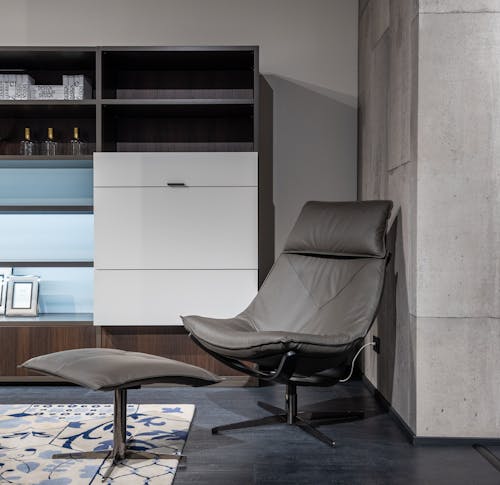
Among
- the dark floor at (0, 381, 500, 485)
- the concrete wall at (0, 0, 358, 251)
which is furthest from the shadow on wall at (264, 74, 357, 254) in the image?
the dark floor at (0, 381, 500, 485)

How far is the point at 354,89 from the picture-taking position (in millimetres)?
4223

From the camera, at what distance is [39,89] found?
12.5ft

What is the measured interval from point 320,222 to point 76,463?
1576mm

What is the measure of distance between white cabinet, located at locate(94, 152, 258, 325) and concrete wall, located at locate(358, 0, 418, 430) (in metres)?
0.73

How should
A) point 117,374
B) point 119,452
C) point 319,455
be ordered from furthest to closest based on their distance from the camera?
point 319,455
point 119,452
point 117,374

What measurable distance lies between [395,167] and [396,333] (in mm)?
779

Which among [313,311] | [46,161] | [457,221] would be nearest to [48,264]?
[46,161]

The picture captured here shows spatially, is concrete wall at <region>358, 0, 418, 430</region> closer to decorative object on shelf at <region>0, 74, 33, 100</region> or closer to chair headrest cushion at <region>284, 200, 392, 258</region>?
chair headrest cushion at <region>284, 200, 392, 258</region>

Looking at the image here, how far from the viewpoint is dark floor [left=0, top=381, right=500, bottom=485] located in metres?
2.29

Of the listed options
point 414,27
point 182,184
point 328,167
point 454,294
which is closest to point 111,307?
point 182,184

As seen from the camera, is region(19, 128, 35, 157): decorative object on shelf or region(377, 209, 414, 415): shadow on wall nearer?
region(377, 209, 414, 415): shadow on wall

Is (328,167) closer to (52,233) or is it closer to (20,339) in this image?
(52,233)

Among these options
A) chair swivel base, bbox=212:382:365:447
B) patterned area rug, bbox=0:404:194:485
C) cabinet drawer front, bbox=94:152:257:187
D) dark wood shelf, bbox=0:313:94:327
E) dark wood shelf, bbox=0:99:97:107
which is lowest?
patterned area rug, bbox=0:404:194:485

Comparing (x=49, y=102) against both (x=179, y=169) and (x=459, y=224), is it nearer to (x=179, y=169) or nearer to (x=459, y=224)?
(x=179, y=169)
